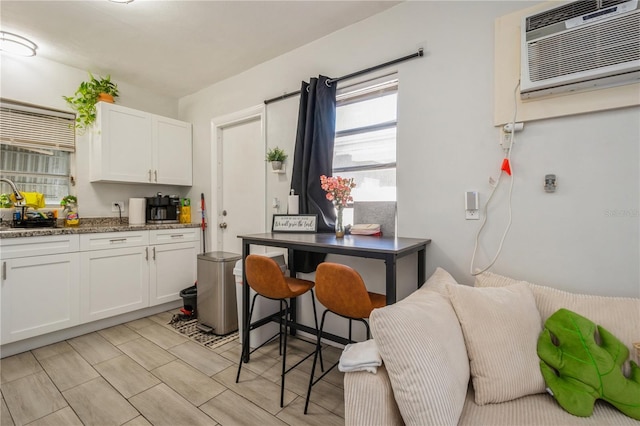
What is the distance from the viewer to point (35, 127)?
2912 mm

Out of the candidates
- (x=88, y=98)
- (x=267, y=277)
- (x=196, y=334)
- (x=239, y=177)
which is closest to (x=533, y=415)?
(x=267, y=277)

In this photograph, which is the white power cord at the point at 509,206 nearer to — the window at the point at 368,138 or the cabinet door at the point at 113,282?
the window at the point at 368,138

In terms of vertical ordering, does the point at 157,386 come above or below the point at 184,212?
below

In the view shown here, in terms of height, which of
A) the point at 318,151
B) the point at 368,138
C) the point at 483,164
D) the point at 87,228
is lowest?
the point at 87,228

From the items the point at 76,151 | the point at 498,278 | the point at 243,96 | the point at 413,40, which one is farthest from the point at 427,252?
the point at 76,151

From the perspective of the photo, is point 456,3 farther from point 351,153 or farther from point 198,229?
point 198,229

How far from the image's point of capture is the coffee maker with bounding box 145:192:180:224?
11.4ft

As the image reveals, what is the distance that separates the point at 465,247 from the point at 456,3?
159 cm

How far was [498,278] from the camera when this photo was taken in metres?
1.59

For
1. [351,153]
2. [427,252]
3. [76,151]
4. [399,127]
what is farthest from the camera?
[76,151]

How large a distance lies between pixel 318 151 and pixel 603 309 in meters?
1.94

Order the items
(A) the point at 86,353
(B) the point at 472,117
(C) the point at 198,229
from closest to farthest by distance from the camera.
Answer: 1. (B) the point at 472,117
2. (A) the point at 86,353
3. (C) the point at 198,229

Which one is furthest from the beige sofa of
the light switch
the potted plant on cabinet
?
the potted plant on cabinet

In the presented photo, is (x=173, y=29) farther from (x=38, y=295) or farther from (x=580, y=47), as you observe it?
(x=580, y=47)
